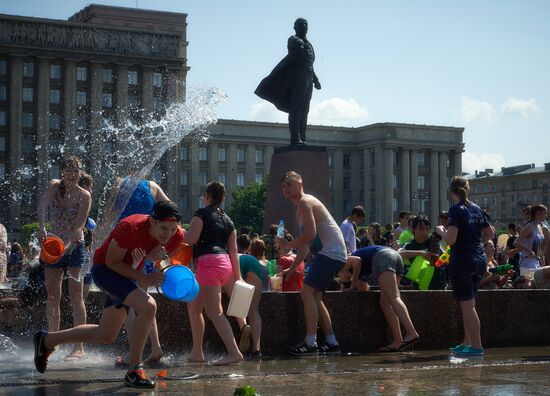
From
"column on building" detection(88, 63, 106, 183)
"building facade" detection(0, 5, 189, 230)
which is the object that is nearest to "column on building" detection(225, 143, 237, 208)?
"building facade" detection(0, 5, 189, 230)

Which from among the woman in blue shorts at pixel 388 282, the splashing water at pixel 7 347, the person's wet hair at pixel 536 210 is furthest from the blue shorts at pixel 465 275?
the splashing water at pixel 7 347

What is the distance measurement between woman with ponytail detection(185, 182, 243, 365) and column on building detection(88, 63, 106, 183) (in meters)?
74.3

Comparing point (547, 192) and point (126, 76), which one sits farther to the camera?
point (547, 192)

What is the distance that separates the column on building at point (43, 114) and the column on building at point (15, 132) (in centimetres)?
173

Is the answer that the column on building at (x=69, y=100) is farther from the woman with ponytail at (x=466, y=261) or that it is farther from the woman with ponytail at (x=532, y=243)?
the woman with ponytail at (x=466, y=261)

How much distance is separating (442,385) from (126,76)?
93.0 metres

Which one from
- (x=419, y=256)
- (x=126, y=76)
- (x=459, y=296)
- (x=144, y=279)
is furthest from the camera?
(x=126, y=76)

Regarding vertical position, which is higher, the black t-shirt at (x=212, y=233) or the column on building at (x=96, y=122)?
the column on building at (x=96, y=122)

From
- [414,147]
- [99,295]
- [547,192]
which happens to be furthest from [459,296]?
[547,192]

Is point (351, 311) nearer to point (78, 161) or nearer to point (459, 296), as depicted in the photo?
point (459, 296)

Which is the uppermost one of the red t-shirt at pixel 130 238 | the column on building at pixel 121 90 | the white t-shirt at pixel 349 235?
the column on building at pixel 121 90

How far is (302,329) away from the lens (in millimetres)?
9914

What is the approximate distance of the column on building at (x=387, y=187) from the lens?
127 m

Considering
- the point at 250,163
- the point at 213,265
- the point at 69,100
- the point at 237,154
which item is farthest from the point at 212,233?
the point at 250,163
